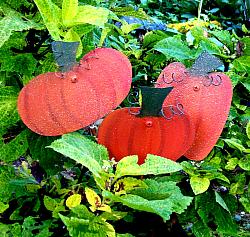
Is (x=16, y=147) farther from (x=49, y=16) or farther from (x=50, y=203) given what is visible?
(x=49, y=16)

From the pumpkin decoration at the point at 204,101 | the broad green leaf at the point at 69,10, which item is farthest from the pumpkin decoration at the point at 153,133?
the broad green leaf at the point at 69,10

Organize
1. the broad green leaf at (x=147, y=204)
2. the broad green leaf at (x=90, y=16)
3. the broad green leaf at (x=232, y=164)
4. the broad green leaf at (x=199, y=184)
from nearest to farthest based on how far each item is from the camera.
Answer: the broad green leaf at (x=147, y=204) < the broad green leaf at (x=90, y=16) < the broad green leaf at (x=199, y=184) < the broad green leaf at (x=232, y=164)

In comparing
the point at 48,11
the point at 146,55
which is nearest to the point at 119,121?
the point at 48,11

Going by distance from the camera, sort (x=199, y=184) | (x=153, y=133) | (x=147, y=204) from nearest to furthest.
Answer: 1. (x=147, y=204)
2. (x=153, y=133)
3. (x=199, y=184)

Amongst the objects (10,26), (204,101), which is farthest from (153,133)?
(10,26)

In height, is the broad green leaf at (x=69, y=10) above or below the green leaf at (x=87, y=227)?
above

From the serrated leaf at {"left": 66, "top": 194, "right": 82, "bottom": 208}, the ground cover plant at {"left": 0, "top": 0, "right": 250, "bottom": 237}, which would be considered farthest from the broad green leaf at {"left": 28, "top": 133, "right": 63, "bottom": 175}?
the serrated leaf at {"left": 66, "top": 194, "right": 82, "bottom": 208}

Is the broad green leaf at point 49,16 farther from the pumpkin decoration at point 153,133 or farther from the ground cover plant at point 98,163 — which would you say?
the pumpkin decoration at point 153,133

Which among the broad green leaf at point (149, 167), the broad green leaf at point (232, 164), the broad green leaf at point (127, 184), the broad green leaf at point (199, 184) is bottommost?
the broad green leaf at point (232, 164)
